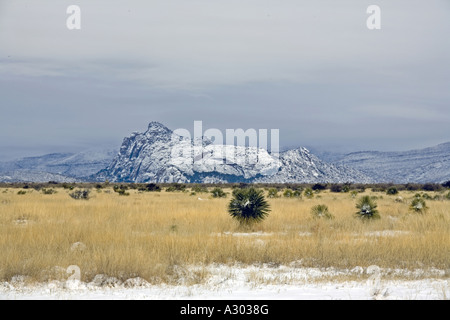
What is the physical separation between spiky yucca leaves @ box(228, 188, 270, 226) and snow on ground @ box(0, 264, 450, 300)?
24.7 ft

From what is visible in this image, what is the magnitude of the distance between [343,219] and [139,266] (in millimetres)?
11824

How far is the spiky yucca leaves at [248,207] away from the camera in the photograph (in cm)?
1847

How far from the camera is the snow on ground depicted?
8648 mm

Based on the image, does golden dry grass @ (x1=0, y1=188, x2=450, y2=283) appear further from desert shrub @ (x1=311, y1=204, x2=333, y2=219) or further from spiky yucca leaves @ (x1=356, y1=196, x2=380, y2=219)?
desert shrub @ (x1=311, y1=204, x2=333, y2=219)

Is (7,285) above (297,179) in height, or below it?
above

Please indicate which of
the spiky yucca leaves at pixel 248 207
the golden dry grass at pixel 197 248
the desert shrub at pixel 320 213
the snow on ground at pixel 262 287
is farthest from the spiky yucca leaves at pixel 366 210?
the snow on ground at pixel 262 287

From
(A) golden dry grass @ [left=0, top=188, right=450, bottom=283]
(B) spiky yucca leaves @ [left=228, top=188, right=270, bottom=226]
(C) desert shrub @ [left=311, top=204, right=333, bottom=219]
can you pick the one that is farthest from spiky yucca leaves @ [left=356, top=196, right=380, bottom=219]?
(B) spiky yucca leaves @ [left=228, top=188, right=270, bottom=226]

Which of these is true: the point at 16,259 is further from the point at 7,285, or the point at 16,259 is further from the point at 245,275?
the point at 245,275

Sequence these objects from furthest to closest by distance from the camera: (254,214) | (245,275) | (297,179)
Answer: (297,179) < (254,214) < (245,275)

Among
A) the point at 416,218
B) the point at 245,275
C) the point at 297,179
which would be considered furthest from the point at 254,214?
the point at 297,179

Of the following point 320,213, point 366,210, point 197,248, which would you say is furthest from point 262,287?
point 366,210

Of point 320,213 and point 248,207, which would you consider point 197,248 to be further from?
point 320,213

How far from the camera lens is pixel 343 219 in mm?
20125

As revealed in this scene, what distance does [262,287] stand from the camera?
950 cm
